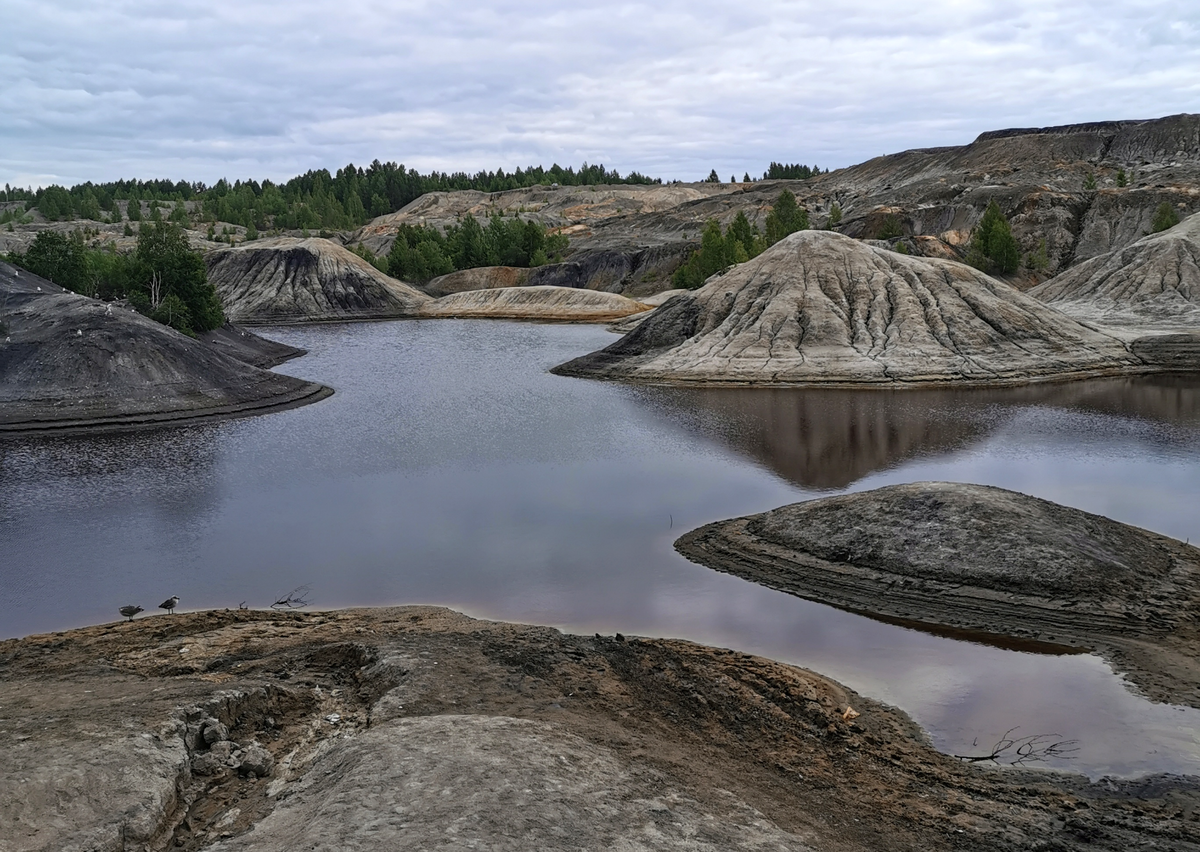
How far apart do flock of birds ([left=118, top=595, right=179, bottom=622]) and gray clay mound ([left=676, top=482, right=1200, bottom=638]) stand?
1283 cm

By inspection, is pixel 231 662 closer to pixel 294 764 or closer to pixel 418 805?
pixel 294 764

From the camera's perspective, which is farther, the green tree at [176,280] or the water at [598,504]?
the green tree at [176,280]

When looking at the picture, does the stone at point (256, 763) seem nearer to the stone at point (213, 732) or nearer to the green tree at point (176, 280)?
the stone at point (213, 732)

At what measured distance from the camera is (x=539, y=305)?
11912 centimetres

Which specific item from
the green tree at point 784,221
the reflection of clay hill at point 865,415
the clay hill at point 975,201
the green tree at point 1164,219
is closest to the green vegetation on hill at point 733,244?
the green tree at point 784,221

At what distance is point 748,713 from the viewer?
15.5 metres

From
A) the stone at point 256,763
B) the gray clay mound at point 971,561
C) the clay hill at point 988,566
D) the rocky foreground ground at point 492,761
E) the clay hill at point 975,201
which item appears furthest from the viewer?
the clay hill at point 975,201

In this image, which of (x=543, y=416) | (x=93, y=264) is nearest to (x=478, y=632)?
(x=543, y=416)

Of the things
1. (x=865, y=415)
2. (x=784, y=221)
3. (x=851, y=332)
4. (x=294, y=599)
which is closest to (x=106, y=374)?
(x=294, y=599)

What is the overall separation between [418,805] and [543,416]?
36.0m

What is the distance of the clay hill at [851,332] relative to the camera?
5738 cm

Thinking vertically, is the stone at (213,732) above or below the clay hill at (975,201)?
below

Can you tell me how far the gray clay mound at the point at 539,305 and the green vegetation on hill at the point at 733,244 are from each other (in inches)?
282

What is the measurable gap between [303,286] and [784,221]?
64.5 m
